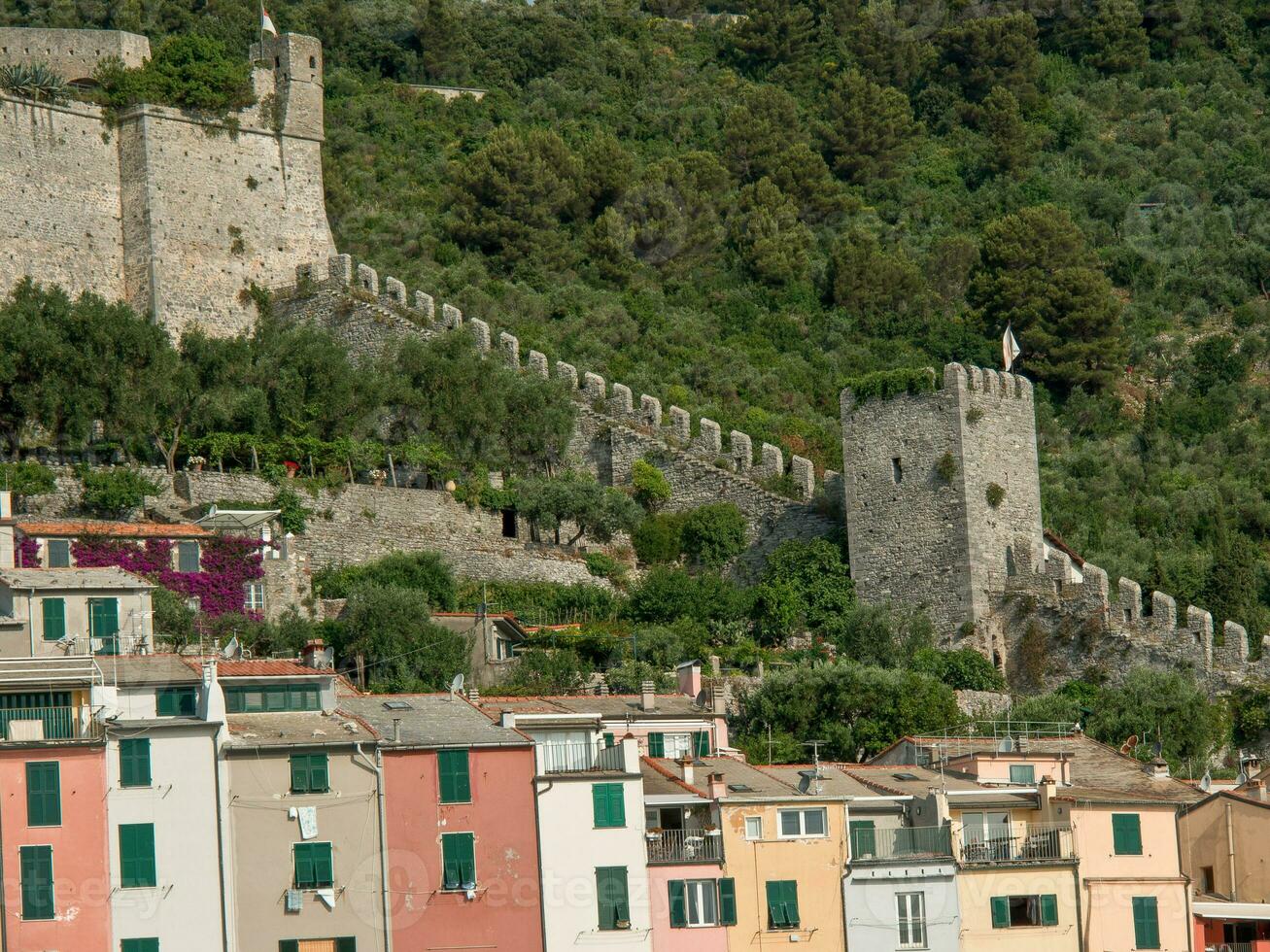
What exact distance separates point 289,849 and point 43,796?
314 cm

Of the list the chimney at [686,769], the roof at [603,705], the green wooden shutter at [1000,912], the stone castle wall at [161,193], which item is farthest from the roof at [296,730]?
the stone castle wall at [161,193]

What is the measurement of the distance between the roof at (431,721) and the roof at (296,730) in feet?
1.08

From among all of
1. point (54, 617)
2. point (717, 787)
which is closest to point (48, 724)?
point (54, 617)

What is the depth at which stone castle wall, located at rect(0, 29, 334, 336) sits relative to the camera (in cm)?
6391

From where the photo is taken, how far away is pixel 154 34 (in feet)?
273

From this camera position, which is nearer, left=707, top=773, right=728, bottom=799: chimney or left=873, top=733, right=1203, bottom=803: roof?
left=707, top=773, right=728, bottom=799: chimney

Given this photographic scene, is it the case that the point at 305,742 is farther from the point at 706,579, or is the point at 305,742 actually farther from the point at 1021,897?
the point at 706,579

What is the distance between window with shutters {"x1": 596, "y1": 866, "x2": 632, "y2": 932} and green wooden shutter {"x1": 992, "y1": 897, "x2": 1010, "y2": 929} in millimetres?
5216

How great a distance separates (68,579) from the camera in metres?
43.8

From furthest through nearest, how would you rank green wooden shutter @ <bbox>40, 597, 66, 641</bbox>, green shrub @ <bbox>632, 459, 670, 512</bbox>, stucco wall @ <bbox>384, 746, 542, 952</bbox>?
1. green shrub @ <bbox>632, 459, 670, 512</bbox>
2. green wooden shutter @ <bbox>40, 597, 66, 641</bbox>
3. stucco wall @ <bbox>384, 746, 542, 952</bbox>

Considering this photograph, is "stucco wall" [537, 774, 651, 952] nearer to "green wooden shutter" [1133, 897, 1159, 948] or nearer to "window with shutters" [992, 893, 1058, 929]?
"window with shutters" [992, 893, 1058, 929]

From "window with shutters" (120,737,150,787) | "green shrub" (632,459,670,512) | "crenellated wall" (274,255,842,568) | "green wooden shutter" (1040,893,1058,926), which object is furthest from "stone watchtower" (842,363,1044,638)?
"window with shutters" (120,737,150,787)

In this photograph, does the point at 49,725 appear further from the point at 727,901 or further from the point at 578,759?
the point at 727,901

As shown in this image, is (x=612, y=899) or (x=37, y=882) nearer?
(x=37, y=882)
